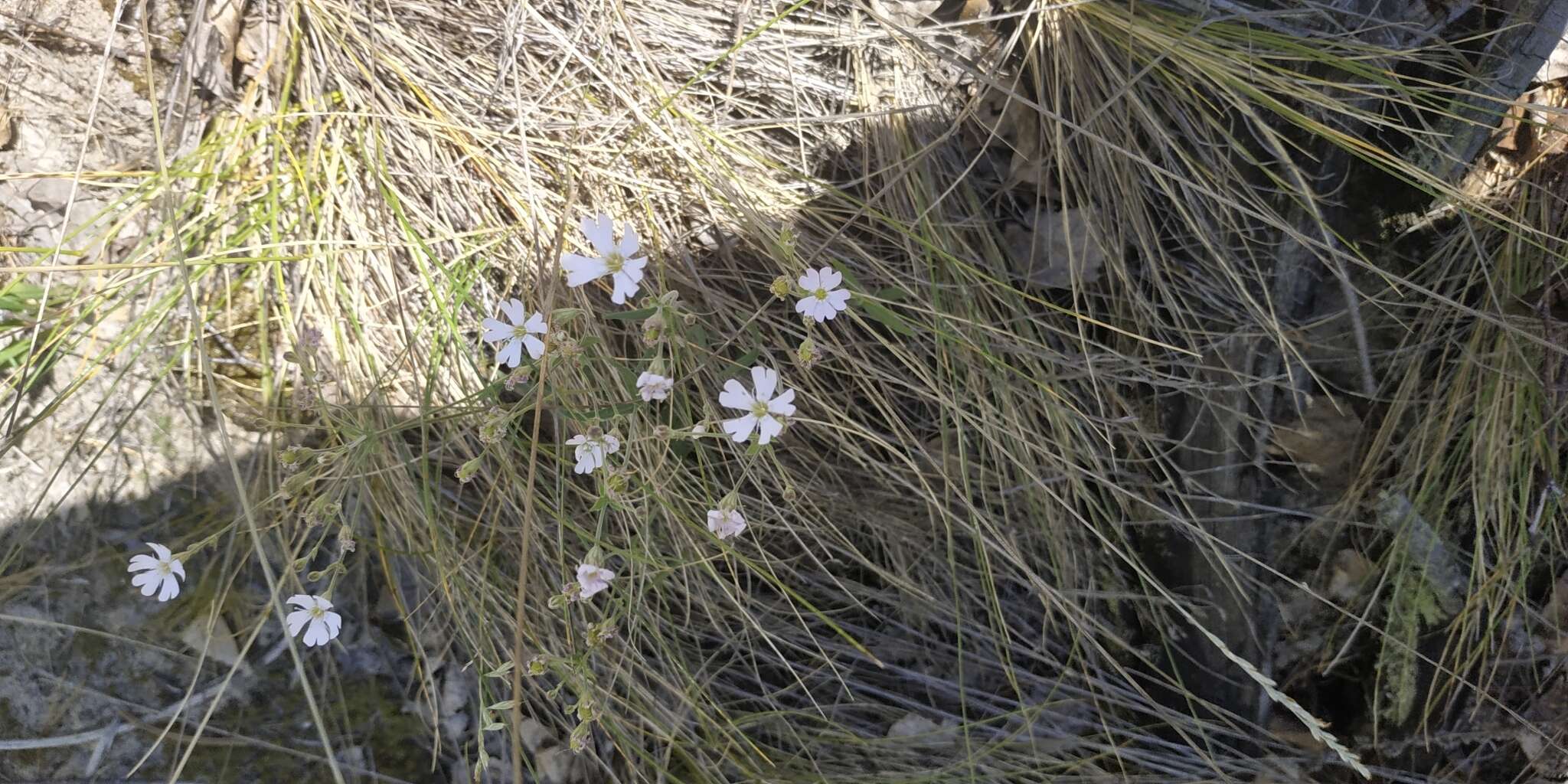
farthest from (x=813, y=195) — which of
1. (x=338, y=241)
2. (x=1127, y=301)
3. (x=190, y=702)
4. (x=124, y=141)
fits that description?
(x=190, y=702)

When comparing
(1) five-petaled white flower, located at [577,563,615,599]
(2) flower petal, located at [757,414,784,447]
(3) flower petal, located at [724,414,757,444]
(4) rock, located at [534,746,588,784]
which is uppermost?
(2) flower petal, located at [757,414,784,447]

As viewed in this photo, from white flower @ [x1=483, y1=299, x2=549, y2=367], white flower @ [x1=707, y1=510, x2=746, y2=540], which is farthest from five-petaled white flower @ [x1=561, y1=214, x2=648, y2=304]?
white flower @ [x1=707, y1=510, x2=746, y2=540]

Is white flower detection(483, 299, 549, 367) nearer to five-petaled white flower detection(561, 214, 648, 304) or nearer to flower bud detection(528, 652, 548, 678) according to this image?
five-petaled white flower detection(561, 214, 648, 304)

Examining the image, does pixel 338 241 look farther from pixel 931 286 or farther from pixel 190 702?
pixel 931 286

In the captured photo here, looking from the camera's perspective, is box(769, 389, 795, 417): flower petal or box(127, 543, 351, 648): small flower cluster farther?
Answer: box(127, 543, 351, 648): small flower cluster

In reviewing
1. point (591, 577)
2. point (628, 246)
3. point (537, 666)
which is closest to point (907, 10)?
point (628, 246)

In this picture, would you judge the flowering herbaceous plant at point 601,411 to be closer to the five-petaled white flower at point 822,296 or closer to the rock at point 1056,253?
the five-petaled white flower at point 822,296
